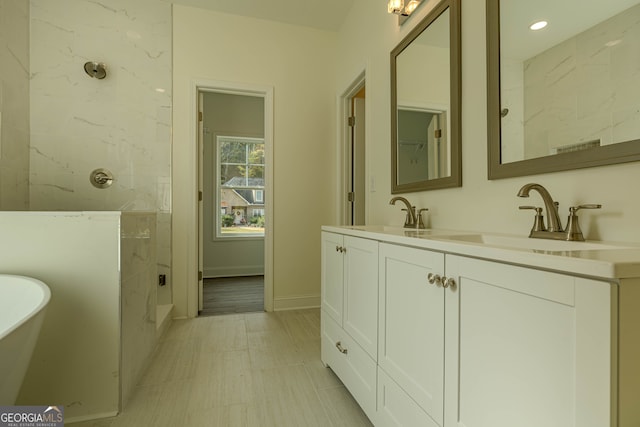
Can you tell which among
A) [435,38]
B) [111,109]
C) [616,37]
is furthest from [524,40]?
[111,109]

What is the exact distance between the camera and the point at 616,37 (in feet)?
2.79

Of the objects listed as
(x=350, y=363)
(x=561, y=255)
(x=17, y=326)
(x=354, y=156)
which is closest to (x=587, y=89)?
(x=561, y=255)

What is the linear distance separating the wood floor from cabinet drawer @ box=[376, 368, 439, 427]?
2000 millimetres

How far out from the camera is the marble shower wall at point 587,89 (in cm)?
82

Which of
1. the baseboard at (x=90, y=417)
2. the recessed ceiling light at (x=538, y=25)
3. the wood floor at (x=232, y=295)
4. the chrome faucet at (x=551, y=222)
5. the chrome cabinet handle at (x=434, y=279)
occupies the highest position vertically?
the recessed ceiling light at (x=538, y=25)

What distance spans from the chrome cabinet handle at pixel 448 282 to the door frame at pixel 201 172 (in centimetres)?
223

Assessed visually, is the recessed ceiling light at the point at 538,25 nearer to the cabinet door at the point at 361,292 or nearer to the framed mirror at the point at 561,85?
the framed mirror at the point at 561,85

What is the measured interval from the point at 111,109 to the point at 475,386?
314 centimetres

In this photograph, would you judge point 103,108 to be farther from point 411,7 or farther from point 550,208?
point 550,208

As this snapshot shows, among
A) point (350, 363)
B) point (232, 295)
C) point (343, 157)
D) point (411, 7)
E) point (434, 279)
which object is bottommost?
point (232, 295)

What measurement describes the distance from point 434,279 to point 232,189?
425 cm

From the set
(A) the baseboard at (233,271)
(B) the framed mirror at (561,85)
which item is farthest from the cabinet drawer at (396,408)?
(A) the baseboard at (233,271)

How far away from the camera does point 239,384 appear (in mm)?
1648

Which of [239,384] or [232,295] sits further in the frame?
[232,295]
